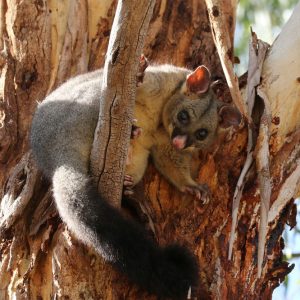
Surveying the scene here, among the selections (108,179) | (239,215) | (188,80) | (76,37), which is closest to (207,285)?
(239,215)

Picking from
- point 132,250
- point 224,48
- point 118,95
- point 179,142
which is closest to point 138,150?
point 179,142

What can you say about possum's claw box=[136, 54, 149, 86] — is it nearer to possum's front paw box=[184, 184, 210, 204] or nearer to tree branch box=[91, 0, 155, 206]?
tree branch box=[91, 0, 155, 206]

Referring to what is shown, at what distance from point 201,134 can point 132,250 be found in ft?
5.55

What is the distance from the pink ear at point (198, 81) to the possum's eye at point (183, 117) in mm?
160

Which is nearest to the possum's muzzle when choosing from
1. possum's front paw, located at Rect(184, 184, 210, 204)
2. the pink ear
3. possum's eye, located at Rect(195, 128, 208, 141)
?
possum's eye, located at Rect(195, 128, 208, 141)

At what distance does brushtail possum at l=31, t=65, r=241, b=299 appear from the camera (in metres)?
3.06

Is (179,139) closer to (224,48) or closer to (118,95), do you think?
(224,48)

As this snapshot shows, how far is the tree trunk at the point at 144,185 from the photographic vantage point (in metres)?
3.46

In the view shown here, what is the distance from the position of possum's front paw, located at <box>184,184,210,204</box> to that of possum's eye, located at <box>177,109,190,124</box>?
28.4 inches

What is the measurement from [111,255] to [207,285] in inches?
24.4

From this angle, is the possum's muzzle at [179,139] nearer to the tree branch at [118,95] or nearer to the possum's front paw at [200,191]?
the possum's front paw at [200,191]

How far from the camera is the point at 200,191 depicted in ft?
12.5

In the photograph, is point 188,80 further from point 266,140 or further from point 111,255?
point 111,255

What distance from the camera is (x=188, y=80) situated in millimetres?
4469
